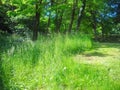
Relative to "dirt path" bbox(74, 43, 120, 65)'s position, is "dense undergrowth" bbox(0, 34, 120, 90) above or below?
above

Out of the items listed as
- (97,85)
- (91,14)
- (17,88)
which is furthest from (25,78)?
(91,14)

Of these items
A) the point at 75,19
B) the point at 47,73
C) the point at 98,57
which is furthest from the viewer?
the point at 75,19

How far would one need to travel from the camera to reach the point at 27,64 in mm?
6504

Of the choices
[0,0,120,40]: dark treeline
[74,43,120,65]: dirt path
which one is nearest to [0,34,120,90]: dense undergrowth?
[74,43,120,65]: dirt path

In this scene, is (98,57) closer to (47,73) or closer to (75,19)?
(47,73)

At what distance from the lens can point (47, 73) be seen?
19.5 feet

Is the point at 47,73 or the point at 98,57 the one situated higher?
the point at 47,73

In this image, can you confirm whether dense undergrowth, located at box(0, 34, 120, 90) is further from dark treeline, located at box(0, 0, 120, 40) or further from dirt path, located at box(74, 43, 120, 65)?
dark treeline, located at box(0, 0, 120, 40)

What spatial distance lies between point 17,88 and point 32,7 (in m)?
11.1

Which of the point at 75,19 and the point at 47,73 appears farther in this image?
the point at 75,19

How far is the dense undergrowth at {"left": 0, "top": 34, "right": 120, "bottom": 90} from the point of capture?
5.38 m

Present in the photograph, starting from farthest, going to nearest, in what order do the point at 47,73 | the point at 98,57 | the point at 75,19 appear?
the point at 75,19 < the point at 98,57 < the point at 47,73

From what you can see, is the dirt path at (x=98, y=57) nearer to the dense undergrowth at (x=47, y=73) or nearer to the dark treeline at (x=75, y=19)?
the dense undergrowth at (x=47, y=73)

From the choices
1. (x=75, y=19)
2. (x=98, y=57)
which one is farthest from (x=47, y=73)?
(x=75, y=19)
